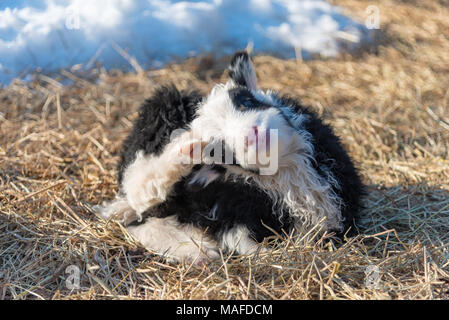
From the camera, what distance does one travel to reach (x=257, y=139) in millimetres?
2699

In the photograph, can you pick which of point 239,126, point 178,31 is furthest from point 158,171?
point 178,31

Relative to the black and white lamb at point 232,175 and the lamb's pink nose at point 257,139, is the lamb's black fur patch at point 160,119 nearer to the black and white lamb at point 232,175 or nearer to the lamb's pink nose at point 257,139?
the black and white lamb at point 232,175

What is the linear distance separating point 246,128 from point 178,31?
559 cm

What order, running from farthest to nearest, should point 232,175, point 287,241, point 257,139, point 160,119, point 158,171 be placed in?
point 160,119 < point 158,171 < point 232,175 < point 287,241 < point 257,139

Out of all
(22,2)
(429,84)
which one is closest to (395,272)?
(22,2)

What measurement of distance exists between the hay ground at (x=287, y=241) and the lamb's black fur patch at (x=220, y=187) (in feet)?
0.70

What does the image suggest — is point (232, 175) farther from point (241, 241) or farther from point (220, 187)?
point (241, 241)

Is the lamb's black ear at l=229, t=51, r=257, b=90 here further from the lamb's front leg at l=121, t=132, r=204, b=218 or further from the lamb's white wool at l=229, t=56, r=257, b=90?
the lamb's front leg at l=121, t=132, r=204, b=218

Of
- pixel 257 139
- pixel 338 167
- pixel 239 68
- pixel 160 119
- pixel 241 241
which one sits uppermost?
pixel 239 68

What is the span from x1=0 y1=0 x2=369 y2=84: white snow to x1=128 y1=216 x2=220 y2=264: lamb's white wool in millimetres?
2896

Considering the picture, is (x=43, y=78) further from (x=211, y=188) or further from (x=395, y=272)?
(x=395, y=272)

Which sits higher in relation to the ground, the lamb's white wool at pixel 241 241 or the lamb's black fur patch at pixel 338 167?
the lamb's black fur patch at pixel 338 167

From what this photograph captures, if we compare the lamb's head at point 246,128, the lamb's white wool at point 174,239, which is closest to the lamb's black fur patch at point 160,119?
the lamb's head at point 246,128

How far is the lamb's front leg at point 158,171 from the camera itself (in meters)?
3.03
